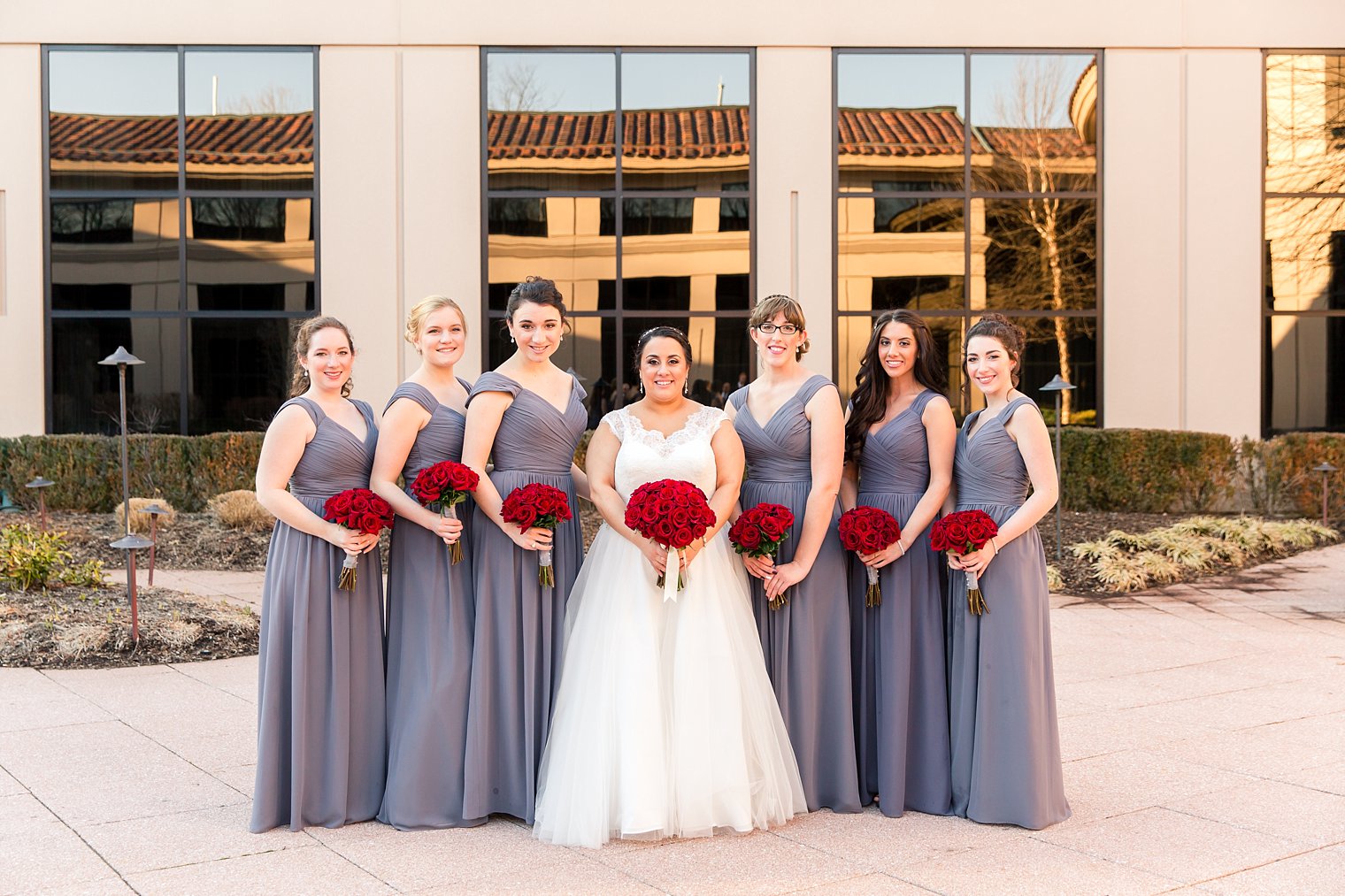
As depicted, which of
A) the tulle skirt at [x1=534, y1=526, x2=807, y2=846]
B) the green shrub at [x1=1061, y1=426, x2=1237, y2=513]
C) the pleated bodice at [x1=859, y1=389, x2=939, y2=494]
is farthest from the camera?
the green shrub at [x1=1061, y1=426, x2=1237, y2=513]

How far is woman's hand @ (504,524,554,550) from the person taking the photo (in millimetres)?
4984

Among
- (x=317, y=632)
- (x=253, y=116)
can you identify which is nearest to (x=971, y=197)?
(x=253, y=116)

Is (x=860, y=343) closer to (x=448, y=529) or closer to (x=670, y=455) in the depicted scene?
(x=670, y=455)

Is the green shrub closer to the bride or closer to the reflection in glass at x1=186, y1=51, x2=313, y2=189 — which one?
the reflection in glass at x1=186, y1=51, x2=313, y2=189

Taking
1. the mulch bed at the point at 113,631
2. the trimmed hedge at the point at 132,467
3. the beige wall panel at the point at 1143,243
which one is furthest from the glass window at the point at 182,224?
the beige wall panel at the point at 1143,243

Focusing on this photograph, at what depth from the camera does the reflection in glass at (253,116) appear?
16.2 meters

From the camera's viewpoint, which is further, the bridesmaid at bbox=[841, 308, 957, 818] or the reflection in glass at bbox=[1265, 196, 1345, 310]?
the reflection in glass at bbox=[1265, 196, 1345, 310]

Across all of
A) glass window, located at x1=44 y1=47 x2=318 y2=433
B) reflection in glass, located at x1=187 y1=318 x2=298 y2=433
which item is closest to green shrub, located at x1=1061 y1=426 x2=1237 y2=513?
glass window, located at x1=44 y1=47 x2=318 y2=433

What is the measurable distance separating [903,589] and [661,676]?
1160 millimetres

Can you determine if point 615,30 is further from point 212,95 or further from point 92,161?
point 92,161

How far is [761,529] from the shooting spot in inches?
192

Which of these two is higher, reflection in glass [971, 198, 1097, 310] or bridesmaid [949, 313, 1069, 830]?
reflection in glass [971, 198, 1097, 310]

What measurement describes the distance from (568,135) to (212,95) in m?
4.81

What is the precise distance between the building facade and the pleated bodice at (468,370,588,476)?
36.2ft
